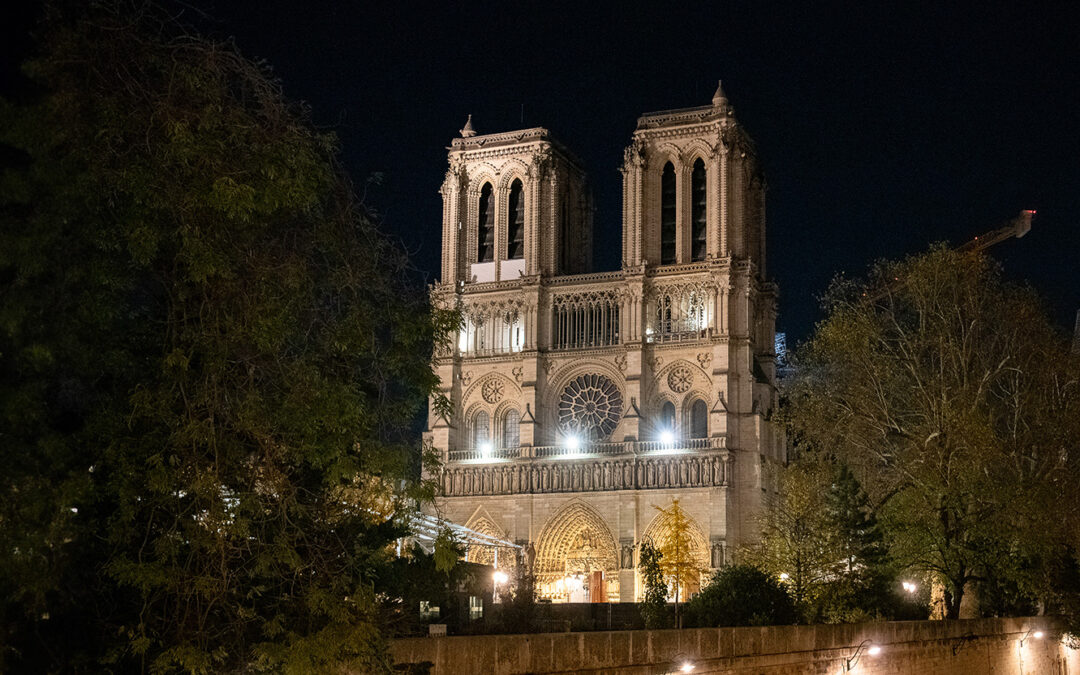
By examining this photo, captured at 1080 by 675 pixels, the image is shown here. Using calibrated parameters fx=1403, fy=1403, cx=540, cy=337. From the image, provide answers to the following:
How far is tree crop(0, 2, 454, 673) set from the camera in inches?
444

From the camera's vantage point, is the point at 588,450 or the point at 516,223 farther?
the point at 516,223

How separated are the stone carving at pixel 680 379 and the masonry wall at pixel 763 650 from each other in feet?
69.1

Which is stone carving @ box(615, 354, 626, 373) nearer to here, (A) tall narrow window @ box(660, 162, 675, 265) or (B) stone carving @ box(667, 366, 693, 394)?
(B) stone carving @ box(667, 366, 693, 394)

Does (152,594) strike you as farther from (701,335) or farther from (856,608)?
(701,335)

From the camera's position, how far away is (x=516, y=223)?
52719 millimetres

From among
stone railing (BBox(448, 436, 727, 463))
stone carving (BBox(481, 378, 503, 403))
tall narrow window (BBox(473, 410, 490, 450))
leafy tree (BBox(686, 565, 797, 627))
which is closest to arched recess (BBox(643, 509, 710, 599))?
stone railing (BBox(448, 436, 727, 463))

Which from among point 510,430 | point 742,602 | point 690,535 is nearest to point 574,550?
point 690,535

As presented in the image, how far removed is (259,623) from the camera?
12406 millimetres

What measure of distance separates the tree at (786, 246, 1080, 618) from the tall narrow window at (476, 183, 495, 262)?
73.2 feet

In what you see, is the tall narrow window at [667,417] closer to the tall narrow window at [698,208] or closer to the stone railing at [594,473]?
the stone railing at [594,473]

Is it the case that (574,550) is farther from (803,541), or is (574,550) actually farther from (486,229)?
(803,541)

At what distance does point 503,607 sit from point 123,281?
541 inches

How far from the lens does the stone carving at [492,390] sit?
51.0 metres

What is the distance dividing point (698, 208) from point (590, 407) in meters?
8.16
